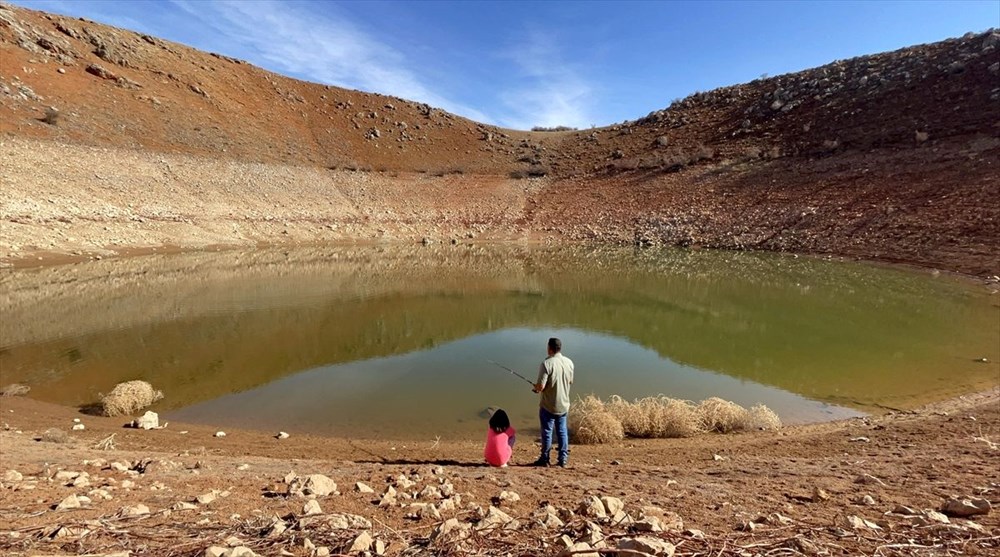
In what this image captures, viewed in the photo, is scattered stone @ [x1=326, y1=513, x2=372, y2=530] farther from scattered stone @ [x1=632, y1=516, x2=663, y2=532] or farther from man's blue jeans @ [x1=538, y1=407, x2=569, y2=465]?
man's blue jeans @ [x1=538, y1=407, x2=569, y2=465]

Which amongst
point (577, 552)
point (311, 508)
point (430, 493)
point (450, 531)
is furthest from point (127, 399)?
point (577, 552)

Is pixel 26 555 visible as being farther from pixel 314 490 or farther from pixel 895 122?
pixel 895 122

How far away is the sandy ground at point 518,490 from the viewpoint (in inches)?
137

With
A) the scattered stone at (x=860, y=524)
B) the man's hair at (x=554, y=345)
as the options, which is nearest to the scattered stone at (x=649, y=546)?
the scattered stone at (x=860, y=524)

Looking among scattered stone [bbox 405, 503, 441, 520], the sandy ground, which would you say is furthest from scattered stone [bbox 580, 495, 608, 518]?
scattered stone [bbox 405, 503, 441, 520]

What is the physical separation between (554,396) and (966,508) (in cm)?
393

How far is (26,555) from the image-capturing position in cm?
311

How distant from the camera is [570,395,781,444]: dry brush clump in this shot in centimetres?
809

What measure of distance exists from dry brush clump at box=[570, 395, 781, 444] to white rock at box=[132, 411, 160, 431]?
646 cm

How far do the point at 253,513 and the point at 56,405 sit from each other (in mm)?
7595

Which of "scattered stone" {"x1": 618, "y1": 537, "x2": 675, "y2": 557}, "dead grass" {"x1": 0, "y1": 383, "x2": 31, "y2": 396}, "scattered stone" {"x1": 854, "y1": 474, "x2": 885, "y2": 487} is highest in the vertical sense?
"scattered stone" {"x1": 618, "y1": 537, "x2": 675, "y2": 557}

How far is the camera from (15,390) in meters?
9.59

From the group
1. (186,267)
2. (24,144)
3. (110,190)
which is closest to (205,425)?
(186,267)

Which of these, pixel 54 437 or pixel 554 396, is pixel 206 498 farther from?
pixel 54 437
